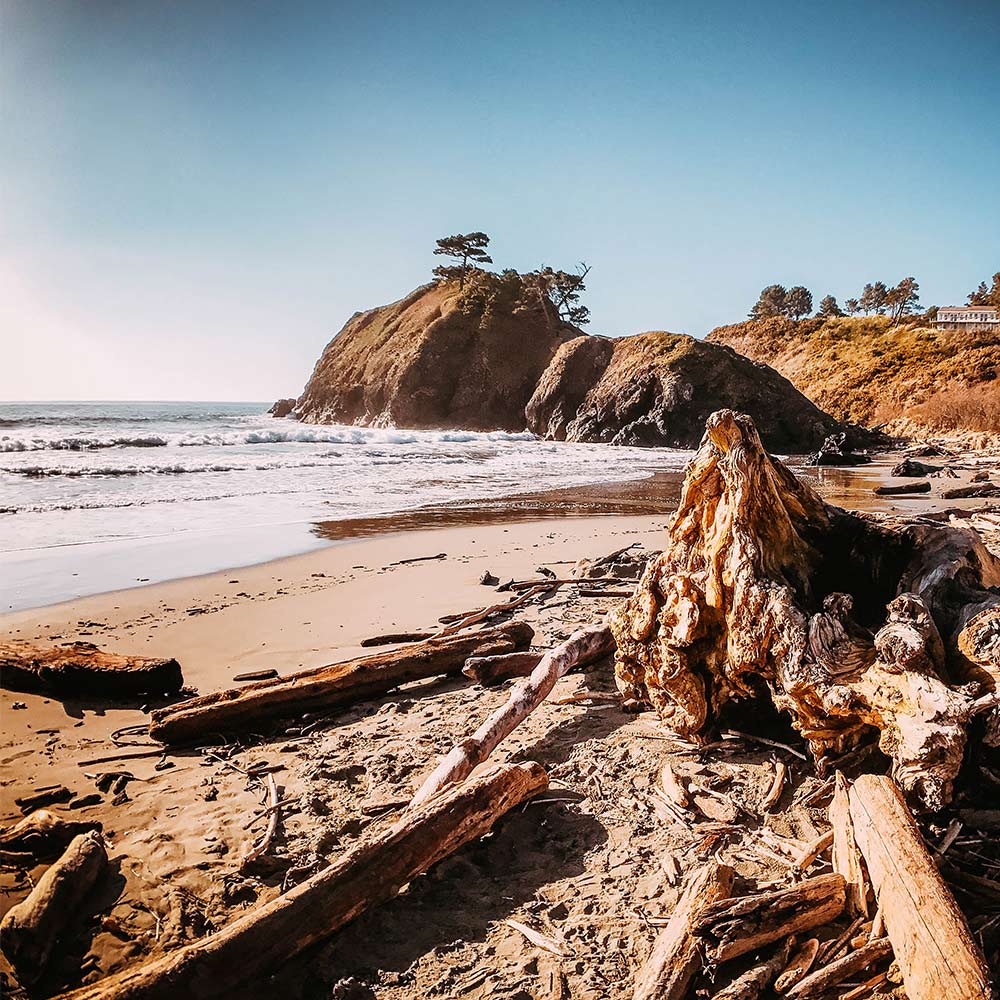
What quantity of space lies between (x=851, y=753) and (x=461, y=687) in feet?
8.29

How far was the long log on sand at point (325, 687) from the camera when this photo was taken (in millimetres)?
3840

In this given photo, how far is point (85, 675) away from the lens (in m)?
4.33

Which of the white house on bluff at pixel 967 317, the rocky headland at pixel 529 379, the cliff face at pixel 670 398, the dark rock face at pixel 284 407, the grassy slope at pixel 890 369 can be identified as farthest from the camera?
the dark rock face at pixel 284 407

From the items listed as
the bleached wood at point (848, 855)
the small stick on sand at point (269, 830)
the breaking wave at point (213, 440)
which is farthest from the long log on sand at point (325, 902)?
the breaking wave at point (213, 440)

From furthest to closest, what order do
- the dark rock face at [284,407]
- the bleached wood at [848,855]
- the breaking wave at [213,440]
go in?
the dark rock face at [284,407] < the breaking wave at [213,440] < the bleached wood at [848,855]

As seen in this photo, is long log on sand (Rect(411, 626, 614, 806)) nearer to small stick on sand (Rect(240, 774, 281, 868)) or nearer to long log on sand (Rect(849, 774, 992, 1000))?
small stick on sand (Rect(240, 774, 281, 868))

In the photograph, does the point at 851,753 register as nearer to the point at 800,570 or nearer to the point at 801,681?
the point at 801,681

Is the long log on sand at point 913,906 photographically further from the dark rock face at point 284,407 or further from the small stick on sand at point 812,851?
the dark rock face at point 284,407

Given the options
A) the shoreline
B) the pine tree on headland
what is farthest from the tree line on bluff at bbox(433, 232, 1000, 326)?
the shoreline

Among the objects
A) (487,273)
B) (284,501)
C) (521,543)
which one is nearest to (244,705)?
(521,543)

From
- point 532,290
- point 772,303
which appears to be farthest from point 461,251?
point 772,303

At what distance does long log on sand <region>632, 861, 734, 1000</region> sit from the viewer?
1.88 meters

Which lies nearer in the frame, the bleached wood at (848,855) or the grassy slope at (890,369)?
the bleached wood at (848,855)

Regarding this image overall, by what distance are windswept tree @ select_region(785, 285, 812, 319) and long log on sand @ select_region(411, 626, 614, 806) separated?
8405 cm
